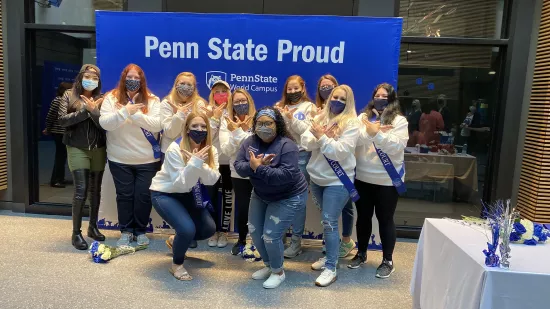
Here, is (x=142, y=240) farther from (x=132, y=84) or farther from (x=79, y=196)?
(x=132, y=84)

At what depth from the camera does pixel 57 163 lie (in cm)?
523

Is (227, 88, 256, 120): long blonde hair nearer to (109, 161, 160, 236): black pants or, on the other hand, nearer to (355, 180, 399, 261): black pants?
(109, 161, 160, 236): black pants

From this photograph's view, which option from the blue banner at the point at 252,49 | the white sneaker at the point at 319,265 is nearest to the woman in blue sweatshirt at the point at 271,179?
the white sneaker at the point at 319,265

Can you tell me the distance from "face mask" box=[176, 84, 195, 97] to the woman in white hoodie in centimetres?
114

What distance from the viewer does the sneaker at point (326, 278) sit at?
324 centimetres

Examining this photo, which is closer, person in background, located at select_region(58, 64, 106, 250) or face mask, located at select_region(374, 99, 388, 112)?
face mask, located at select_region(374, 99, 388, 112)

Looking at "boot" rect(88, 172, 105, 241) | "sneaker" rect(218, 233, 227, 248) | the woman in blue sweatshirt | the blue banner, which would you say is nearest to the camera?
the woman in blue sweatshirt

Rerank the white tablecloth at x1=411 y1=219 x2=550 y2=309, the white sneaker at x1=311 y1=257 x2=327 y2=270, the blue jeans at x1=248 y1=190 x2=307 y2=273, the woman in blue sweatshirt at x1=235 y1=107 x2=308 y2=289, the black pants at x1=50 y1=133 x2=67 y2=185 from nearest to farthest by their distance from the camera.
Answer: the white tablecloth at x1=411 y1=219 x2=550 y2=309
the woman in blue sweatshirt at x1=235 y1=107 x2=308 y2=289
the blue jeans at x1=248 y1=190 x2=307 y2=273
the white sneaker at x1=311 y1=257 x2=327 y2=270
the black pants at x1=50 y1=133 x2=67 y2=185

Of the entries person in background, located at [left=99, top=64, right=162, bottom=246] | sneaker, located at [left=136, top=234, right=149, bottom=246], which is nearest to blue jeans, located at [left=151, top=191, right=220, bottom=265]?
person in background, located at [left=99, top=64, right=162, bottom=246]

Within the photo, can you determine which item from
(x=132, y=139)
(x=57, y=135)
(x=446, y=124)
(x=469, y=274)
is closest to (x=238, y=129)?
(x=132, y=139)

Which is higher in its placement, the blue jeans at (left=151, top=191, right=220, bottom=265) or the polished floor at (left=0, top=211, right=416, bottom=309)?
the blue jeans at (left=151, top=191, right=220, bottom=265)

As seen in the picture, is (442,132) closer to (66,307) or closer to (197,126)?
(197,126)

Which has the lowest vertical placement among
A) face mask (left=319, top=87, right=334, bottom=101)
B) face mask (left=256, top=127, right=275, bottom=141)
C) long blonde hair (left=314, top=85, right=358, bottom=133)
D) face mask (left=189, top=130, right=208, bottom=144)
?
face mask (left=189, top=130, right=208, bottom=144)

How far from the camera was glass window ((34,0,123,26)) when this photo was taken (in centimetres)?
476
